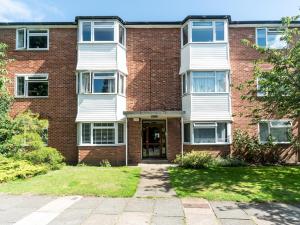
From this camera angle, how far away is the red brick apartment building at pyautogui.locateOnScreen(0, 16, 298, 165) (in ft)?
61.3

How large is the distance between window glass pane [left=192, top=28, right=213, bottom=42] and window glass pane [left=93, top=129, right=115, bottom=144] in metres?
7.34

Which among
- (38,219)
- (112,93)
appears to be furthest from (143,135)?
(38,219)

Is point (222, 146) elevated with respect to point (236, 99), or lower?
lower

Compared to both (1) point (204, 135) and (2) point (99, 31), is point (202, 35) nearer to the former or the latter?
(1) point (204, 135)

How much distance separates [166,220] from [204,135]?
11211 mm

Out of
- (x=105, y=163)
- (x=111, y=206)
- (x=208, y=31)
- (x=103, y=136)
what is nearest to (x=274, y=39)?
(x=208, y=31)

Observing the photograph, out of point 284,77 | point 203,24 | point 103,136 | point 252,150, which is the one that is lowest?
point 252,150

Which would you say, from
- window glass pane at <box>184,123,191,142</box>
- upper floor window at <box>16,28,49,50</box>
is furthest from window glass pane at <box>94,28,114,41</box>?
window glass pane at <box>184,123,191,142</box>

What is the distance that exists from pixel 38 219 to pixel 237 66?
15364 mm

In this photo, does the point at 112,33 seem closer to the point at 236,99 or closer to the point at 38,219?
the point at 236,99

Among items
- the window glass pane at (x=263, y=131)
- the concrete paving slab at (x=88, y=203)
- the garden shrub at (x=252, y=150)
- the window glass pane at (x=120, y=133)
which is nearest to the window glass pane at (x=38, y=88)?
the window glass pane at (x=120, y=133)

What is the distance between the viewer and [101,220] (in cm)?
804

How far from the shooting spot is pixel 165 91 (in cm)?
1998

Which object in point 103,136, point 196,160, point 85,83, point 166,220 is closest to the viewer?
point 166,220
